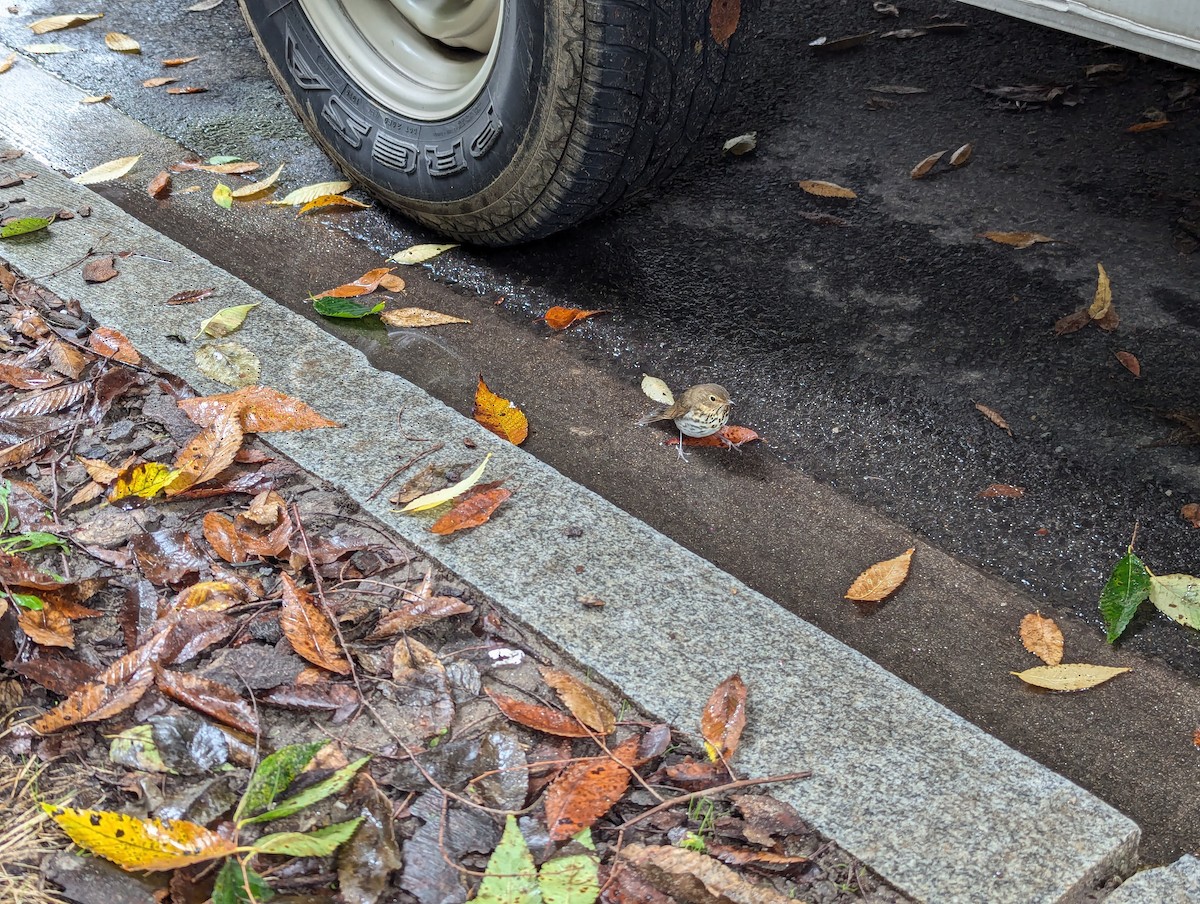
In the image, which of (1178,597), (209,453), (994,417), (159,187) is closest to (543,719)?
(209,453)

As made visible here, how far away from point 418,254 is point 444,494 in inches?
45.9

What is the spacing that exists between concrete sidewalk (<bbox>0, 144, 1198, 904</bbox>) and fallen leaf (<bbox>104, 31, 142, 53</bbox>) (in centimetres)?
223

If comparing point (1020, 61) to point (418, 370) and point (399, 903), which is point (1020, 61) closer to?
point (418, 370)

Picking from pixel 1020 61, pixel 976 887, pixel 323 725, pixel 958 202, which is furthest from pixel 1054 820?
pixel 1020 61

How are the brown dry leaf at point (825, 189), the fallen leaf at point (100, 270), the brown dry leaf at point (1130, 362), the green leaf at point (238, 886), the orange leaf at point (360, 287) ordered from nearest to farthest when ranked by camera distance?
the green leaf at point (238, 886), the brown dry leaf at point (1130, 362), the fallen leaf at point (100, 270), the orange leaf at point (360, 287), the brown dry leaf at point (825, 189)

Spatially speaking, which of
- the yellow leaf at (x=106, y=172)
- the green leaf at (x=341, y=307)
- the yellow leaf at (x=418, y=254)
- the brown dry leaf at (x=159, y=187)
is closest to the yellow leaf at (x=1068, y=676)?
the green leaf at (x=341, y=307)

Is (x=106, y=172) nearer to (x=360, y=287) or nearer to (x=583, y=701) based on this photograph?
(x=360, y=287)

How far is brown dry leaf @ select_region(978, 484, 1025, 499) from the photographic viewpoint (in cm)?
216

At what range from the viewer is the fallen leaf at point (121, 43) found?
4105 mm

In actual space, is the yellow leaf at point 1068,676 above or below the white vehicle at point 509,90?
below

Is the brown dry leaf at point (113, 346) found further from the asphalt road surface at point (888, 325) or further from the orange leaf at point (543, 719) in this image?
the orange leaf at point (543, 719)

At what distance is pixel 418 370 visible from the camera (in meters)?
2.51

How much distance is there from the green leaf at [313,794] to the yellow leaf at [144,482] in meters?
0.75

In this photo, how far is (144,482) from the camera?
6.45ft
